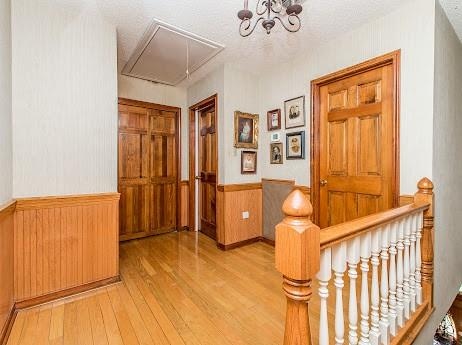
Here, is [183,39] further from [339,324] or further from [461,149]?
[461,149]

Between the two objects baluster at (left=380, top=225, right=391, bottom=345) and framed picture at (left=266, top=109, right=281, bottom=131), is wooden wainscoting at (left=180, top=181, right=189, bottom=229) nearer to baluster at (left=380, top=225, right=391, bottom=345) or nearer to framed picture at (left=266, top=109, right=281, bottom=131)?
framed picture at (left=266, top=109, right=281, bottom=131)

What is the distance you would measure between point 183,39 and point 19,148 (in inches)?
71.6

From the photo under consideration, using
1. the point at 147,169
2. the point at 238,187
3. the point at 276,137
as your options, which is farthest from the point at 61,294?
the point at 276,137

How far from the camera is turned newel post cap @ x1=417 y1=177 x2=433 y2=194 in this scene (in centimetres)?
176

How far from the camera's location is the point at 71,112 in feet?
6.70

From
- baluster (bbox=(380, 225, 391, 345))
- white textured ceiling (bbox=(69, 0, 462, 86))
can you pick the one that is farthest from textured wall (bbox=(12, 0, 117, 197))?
baluster (bbox=(380, 225, 391, 345))

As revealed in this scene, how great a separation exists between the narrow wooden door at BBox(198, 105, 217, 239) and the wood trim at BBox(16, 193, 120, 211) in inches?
63.6

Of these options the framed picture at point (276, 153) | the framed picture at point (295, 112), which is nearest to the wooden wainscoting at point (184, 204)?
the framed picture at point (276, 153)

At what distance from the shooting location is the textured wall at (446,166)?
1.93m

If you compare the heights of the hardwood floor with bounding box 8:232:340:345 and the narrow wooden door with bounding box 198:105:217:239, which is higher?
the narrow wooden door with bounding box 198:105:217:239

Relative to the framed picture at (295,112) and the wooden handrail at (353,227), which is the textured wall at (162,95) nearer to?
the framed picture at (295,112)

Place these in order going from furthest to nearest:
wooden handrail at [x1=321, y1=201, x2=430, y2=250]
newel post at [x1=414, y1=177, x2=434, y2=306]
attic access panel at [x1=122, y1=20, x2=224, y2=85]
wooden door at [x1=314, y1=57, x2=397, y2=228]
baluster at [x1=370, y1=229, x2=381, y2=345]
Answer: attic access panel at [x1=122, y1=20, x2=224, y2=85] < wooden door at [x1=314, y1=57, x2=397, y2=228] < newel post at [x1=414, y1=177, x2=434, y2=306] < baluster at [x1=370, y1=229, x2=381, y2=345] < wooden handrail at [x1=321, y1=201, x2=430, y2=250]

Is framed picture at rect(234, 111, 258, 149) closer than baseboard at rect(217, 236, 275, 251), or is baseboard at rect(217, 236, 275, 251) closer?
baseboard at rect(217, 236, 275, 251)

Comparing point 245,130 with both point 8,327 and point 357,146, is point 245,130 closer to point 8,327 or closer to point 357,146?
point 357,146
